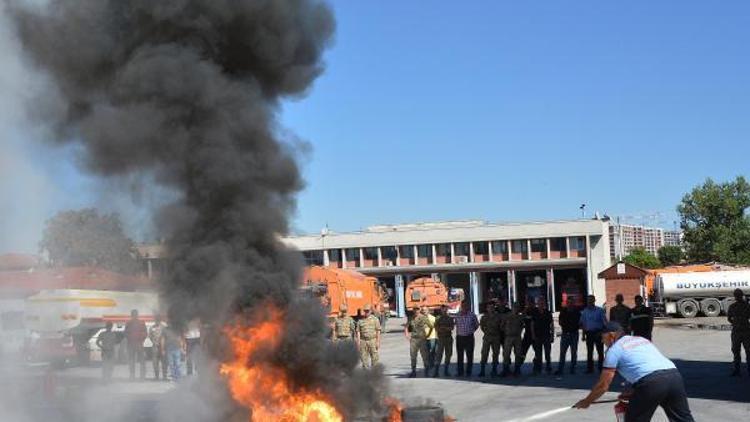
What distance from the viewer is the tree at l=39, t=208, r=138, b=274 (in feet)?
40.9

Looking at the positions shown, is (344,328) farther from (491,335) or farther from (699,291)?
(699,291)

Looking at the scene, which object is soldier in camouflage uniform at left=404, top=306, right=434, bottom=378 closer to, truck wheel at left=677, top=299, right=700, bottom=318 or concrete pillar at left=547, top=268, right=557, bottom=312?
truck wheel at left=677, top=299, right=700, bottom=318

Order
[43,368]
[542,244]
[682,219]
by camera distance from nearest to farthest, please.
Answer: [43,368] → [542,244] → [682,219]

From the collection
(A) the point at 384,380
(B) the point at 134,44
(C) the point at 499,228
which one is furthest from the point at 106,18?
A: (C) the point at 499,228

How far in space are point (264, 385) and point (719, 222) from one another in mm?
64242

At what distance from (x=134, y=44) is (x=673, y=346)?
18087 millimetres

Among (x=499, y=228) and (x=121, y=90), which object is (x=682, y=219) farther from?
(x=121, y=90)

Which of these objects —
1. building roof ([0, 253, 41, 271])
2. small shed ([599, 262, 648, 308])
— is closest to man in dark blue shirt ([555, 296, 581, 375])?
building roof ([0, 253, 41, 271])

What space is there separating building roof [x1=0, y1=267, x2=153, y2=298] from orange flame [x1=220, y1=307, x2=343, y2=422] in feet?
12.4

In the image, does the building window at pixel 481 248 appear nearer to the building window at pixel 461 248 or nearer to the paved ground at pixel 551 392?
the building window at pixel 461 248

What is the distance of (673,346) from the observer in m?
23.6

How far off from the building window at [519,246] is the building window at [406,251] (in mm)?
7519

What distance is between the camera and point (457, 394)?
1462 centimetres

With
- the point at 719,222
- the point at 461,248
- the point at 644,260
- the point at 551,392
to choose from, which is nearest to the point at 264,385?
the point at 551,392
